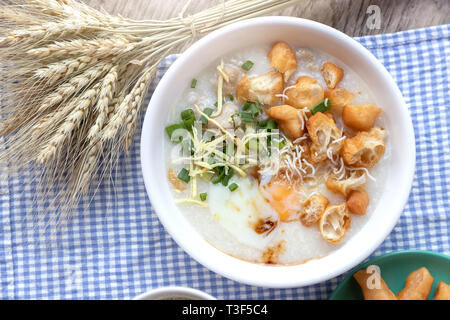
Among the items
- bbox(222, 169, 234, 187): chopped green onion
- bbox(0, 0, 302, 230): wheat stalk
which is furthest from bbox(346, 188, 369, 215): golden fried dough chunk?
bbox(0, 0, 302, 230): wheat stalk

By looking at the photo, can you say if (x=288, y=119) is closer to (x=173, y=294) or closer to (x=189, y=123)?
(x=189, y=123)

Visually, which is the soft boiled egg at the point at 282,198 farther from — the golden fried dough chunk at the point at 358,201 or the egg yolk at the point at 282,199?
the golden fried dough chunk at the point at 358,201

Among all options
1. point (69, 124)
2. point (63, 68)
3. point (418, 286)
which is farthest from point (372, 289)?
point (63, 68)

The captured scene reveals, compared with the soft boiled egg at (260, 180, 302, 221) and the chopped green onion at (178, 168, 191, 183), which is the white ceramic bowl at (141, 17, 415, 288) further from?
the soft boiled egg at (260, 180, 302, 221)

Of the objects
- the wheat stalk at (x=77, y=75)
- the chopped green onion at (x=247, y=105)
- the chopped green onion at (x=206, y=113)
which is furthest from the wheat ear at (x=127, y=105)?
the chopped green onion at (x=247, y=105)

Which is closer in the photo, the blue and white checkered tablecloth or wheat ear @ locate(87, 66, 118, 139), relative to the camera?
wheat ear @ locate(87, 66, 118, 139)
